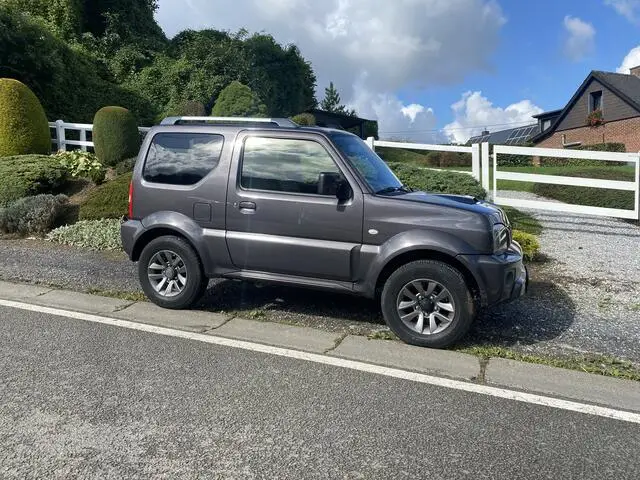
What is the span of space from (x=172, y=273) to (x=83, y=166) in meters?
9.48

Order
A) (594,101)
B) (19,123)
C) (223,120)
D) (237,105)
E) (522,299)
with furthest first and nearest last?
1. (594,101)
2. (237,105)
3. (19,123)
4. (522,299)
5. (223,120)

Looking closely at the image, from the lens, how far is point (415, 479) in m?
2.95

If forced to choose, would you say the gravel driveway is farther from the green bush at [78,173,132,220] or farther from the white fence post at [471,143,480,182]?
the white fence post at [471,143,480,182]

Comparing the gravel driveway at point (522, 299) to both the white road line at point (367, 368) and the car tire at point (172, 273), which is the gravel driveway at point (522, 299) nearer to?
the car tire at point (172, 273)

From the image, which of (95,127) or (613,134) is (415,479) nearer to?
(95,127)

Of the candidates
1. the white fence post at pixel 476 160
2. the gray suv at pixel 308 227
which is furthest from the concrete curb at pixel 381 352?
the white fence post at pixel 476 160

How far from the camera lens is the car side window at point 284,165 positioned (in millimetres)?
5344

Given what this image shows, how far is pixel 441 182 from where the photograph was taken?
9883 mm

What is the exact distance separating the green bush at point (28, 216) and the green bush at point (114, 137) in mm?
4773

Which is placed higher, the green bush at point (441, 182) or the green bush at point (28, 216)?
the green bush at point (441, 182)

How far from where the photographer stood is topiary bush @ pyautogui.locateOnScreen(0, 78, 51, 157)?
1398cm

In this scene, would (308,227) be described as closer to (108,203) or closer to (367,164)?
(367,164)

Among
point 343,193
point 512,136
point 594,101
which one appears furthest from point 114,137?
point 512,136

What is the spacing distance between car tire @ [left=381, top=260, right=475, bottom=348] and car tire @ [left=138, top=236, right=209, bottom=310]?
200 cm
